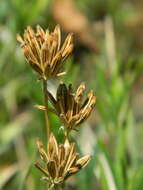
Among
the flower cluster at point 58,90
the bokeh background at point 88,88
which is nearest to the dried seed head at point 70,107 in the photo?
the flower cluster at point 58,90

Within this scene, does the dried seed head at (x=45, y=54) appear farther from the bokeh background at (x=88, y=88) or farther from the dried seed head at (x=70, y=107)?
the bokeh background at (x=88, y=88)

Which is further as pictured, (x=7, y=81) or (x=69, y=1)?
(x=69, y=1)

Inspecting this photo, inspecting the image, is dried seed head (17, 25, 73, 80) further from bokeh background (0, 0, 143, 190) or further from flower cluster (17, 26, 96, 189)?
bokeh background (0, 0, 143, 190)

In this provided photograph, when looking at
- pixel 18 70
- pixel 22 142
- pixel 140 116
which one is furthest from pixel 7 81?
pixel 140 116

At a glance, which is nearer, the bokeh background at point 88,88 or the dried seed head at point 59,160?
the dried seed head at point 59,160

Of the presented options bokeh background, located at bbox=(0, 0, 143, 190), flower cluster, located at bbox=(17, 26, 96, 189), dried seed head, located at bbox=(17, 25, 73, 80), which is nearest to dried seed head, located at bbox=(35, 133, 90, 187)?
flower cluster, located at bbox=(17, 26, 96, 189)

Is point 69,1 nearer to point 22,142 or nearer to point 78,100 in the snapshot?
point 22,142
